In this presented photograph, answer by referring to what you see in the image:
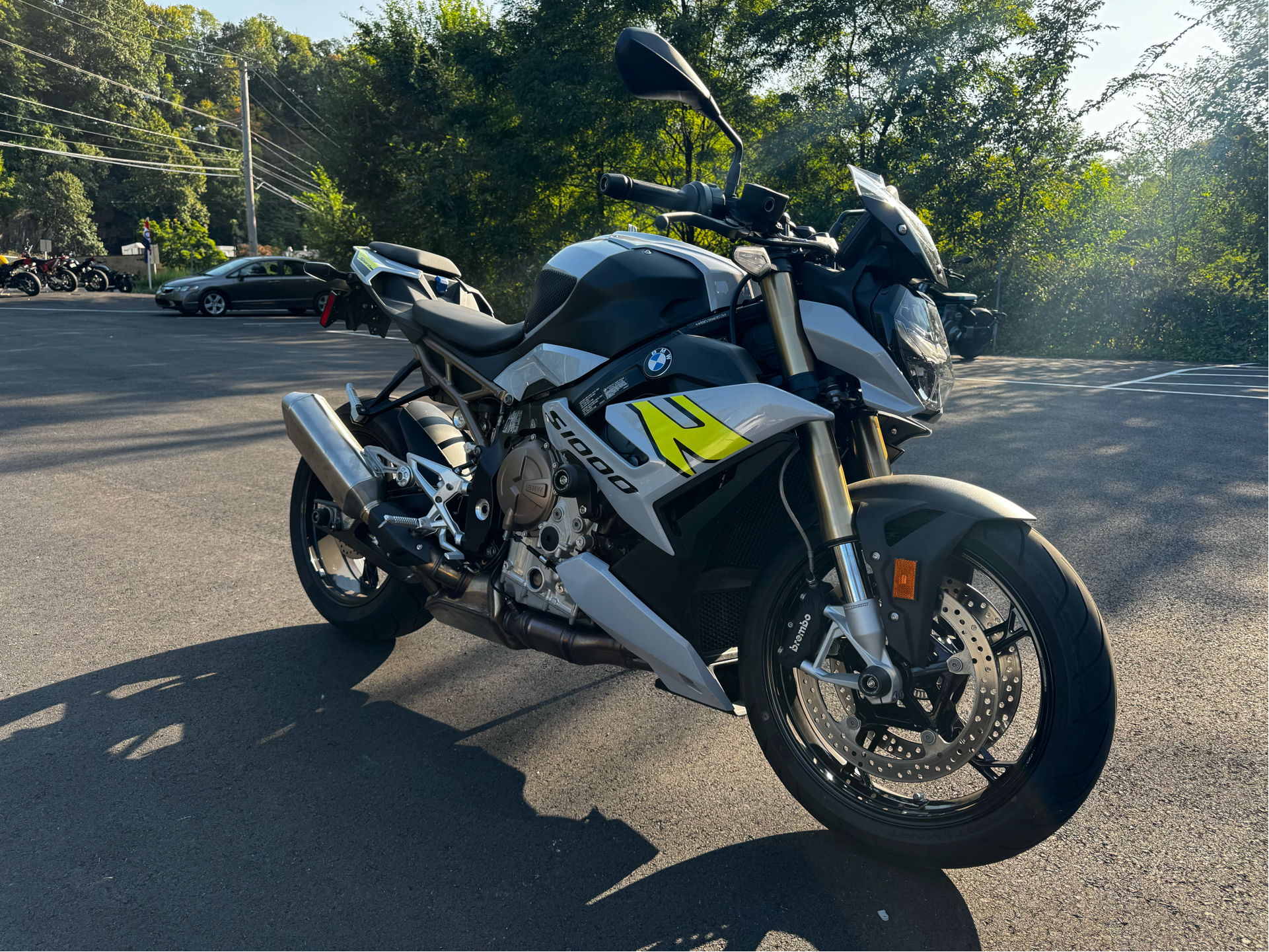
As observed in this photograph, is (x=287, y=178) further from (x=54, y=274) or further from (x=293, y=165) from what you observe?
(x=54, y=274)

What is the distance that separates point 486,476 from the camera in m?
2.96

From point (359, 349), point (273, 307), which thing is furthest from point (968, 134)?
point (273, 307)

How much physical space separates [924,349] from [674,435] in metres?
0.64

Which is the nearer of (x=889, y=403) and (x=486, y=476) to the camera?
(x=889, y=403)

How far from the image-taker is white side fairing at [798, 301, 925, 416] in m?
2.13

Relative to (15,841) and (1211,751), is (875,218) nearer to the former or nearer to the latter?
(1211,751)

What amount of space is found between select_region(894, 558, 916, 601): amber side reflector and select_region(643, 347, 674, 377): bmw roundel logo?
77 cm

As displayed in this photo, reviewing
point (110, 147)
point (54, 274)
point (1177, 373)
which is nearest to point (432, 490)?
point (1177, 373)

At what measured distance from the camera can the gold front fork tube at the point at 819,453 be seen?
2.18 m

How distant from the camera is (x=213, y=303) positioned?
22703mm

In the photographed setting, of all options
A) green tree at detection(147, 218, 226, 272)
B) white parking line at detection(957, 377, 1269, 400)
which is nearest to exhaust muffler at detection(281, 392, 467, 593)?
white parking line at detection(957, 377, 1269, 400)

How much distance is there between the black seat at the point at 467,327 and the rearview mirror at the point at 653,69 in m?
1.02

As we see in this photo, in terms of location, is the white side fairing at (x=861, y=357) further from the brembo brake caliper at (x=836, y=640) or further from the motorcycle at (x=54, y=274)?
the motorcycle at (x=54, y=274)

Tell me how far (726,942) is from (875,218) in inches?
67.4
